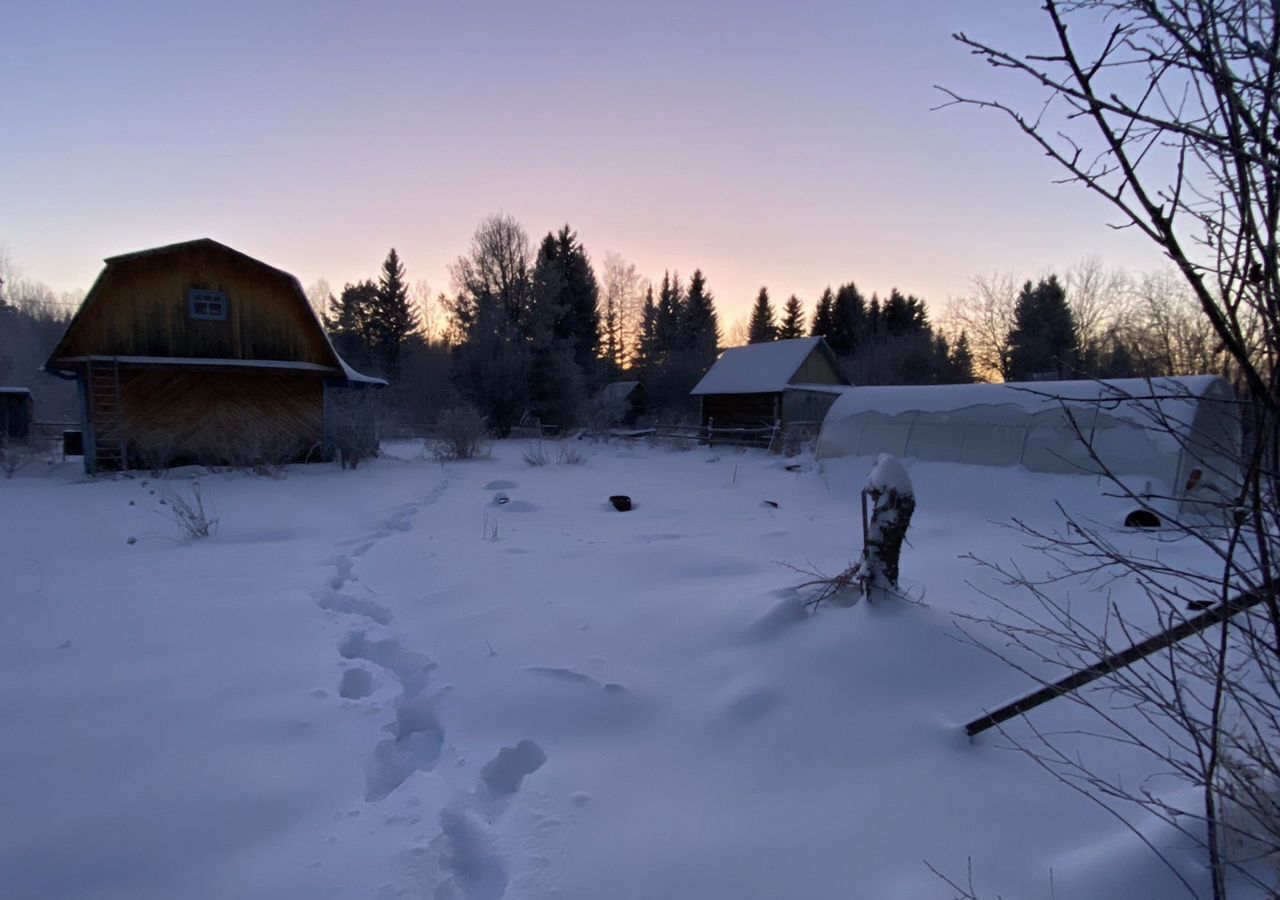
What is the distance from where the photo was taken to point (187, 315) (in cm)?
1426

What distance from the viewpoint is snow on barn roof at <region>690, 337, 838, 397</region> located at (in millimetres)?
24328

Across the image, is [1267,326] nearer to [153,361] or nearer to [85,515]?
[85,515]

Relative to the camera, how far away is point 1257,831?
2084 millimetres

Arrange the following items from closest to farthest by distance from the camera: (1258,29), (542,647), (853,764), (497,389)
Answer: (1258,29) < (853,764) < (542,647) < (497,389)

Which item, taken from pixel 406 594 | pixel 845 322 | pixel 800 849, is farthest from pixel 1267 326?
pixel 845 322

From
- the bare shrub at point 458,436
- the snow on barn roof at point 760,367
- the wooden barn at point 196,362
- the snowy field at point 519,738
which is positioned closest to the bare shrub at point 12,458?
the wooden barn at point 196,362

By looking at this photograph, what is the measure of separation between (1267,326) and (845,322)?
46975 mm

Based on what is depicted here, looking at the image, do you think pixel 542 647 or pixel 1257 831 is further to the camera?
pixel 542 647

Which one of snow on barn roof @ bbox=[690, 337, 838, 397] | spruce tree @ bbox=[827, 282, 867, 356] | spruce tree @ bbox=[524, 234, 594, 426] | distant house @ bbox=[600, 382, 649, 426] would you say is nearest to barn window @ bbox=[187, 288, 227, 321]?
spruce tree @ bbox=[524, 234, 594, 426]

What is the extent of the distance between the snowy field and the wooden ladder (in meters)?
8.72

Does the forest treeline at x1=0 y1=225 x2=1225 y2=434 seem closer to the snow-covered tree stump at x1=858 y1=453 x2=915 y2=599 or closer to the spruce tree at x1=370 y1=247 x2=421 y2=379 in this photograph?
the spruce tree at x1=370 y1=247 x2=421 y2=379

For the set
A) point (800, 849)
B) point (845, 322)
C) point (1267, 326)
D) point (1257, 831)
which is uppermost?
point (845, 322)

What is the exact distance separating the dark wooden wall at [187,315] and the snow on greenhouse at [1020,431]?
13.1m

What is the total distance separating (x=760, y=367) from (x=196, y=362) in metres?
18.8
